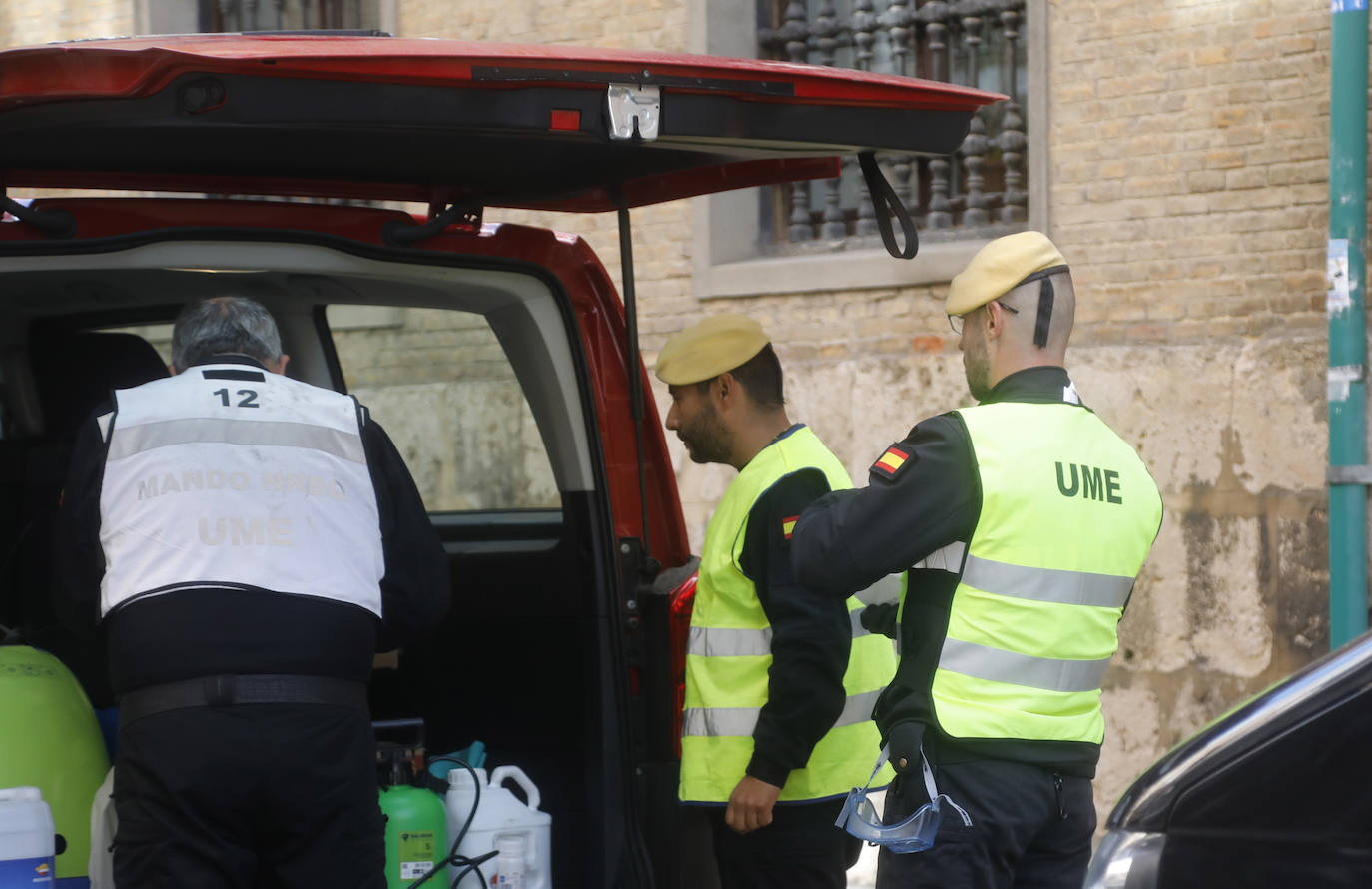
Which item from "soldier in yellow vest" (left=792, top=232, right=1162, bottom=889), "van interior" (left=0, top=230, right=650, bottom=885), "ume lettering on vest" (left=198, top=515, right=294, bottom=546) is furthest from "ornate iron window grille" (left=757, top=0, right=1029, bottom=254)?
"ume lettering on vest" (left=198, top=515, right=294, bottom=546)

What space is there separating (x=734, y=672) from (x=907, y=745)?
62cm

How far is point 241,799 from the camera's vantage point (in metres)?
2.82

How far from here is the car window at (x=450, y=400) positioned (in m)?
3.61

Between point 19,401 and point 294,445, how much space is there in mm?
1332

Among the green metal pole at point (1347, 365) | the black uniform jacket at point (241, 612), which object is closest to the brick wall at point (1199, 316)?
the green metal pole at point (1347, 365)

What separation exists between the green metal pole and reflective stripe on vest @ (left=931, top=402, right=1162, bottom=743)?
12.3 ft

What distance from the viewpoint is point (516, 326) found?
11.4 ft

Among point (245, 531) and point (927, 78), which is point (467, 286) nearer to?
point (245, 531)

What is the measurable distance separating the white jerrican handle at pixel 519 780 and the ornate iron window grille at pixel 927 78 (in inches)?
191

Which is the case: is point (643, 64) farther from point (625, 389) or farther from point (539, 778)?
point (539, 778)

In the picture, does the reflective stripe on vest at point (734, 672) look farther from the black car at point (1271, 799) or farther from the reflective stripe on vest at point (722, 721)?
the black car at point (1271, 799)

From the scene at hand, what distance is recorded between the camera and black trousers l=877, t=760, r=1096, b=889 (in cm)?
278

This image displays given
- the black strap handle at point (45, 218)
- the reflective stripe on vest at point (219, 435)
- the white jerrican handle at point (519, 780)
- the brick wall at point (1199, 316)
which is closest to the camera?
the reflective stripe on vest at point (219, 435)

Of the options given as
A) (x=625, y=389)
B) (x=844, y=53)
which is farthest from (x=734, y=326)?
(x=844, y=53)
